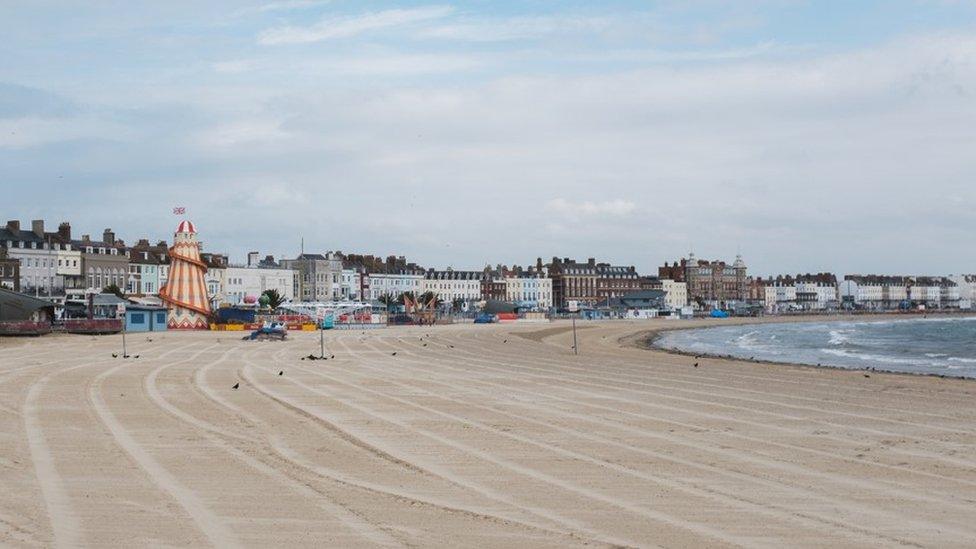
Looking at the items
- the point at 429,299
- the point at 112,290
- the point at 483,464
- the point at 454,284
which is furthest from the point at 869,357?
the point at 454,284

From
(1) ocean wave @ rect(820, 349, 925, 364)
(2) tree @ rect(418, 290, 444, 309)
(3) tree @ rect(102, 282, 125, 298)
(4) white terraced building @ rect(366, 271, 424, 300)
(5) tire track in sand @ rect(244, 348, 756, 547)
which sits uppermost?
(4) white terraced building @ rect(366, 271, 424, 300)

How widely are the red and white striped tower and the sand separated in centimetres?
5319

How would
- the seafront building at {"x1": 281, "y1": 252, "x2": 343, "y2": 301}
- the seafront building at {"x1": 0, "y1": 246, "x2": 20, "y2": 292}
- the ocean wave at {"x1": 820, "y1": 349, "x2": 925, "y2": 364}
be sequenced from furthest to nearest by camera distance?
1. the seafront building at {"x1": 281, "y1": 252, "x2": 343, "y2": 301}
2. the seafront building at {"x1": 0, "y1": 246, "x2": 20, "y2": 292}
3. the ocean wave at {"x1": 820, "y1": 349, "x2": 925, "y2": 364}

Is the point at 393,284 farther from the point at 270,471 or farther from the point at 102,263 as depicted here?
the point at 270,471

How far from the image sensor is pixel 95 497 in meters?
10.8

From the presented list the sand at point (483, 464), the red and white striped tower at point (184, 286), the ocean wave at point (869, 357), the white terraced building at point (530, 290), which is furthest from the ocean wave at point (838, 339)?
the white terraced building at point (530, 290)

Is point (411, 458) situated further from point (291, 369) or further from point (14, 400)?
point (291, 369)

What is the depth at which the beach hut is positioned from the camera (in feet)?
239

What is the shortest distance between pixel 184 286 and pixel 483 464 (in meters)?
68.6

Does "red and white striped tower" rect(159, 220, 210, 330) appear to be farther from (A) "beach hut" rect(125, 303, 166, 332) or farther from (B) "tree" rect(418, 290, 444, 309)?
(B) "tree" rect(418, 290, 444, 309)

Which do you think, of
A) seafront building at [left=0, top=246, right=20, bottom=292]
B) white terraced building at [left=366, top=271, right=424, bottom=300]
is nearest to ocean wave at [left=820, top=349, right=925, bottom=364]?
seafront building at [left=0, top=246, right=20, bottom=292]

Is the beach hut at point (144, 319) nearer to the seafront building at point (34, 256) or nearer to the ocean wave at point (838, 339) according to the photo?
the seafront building at point (34, 256)

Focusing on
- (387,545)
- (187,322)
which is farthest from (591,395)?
(187,322)

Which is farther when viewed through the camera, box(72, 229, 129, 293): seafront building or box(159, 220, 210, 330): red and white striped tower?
box(72, 229, 129, 293): seafront building
